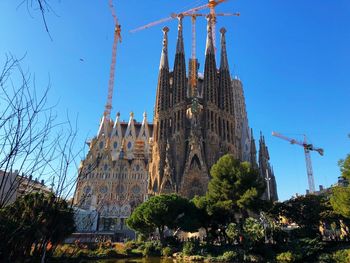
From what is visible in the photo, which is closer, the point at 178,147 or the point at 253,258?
the point at 253,258

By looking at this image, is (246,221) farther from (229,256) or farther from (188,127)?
(188,127)

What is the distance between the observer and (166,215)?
28375 mm

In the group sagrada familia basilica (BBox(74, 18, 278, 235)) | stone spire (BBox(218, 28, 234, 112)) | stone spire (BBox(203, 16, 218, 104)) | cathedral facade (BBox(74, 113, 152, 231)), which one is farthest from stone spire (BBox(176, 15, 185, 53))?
cathedral facade (BBox(74, 113, 152, 231))

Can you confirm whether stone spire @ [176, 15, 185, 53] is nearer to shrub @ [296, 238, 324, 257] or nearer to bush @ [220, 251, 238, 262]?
bush @ [220, 251, 238, 262]

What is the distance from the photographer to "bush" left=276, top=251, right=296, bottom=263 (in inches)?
812

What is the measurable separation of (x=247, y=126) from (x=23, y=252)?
80.0 metres

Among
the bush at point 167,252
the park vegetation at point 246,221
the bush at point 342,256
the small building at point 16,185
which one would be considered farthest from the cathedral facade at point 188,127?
the small building at point 16,185

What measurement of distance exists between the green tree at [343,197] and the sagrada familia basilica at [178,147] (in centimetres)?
2600

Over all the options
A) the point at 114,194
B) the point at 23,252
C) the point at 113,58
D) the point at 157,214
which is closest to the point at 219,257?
the point at 157,214

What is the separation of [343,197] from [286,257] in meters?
5.98

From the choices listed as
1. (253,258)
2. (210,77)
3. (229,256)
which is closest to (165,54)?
(210,77)

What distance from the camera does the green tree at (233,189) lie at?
2536 cm

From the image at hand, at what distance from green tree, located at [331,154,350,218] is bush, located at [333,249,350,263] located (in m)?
2.67

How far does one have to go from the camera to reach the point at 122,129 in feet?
273
